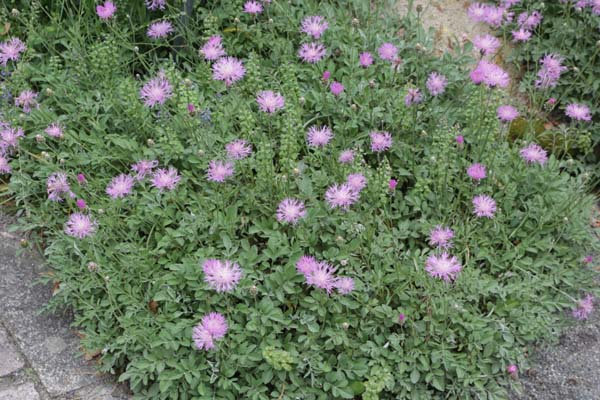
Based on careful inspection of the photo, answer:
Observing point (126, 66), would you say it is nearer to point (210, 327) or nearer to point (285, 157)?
point (285, 157)

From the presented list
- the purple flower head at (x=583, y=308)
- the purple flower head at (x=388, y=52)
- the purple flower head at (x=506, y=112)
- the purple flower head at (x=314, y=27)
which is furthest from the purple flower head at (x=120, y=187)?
the purple flower head at (x=583, y=308)

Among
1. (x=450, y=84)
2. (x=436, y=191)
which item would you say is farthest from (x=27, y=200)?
(x=450, y=84)

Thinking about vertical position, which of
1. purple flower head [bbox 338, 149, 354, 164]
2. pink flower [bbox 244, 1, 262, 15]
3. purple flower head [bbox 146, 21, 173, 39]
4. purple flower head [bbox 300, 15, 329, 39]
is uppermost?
pink flower [bbox 244, 1, 262, 15]

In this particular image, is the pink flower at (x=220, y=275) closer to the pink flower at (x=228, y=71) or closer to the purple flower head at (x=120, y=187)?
the purple flower head at (x=120, y=187)

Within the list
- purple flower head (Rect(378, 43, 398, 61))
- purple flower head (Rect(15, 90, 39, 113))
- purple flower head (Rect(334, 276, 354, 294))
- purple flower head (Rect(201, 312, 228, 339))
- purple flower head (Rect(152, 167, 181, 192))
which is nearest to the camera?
purple flower head (Rect(201, 312, 228, 339))

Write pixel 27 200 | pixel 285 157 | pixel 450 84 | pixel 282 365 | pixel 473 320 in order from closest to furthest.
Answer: pixel 282 365
pixel 473 320
pixel 285 157
pixel 27 200
pixel 450 84

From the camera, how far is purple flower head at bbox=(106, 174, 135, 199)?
3115mm

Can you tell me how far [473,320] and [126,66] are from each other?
222 cm

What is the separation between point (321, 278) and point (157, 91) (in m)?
1.21

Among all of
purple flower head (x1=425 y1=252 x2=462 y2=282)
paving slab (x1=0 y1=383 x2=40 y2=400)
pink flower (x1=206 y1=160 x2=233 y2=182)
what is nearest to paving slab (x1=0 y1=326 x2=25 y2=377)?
paving slab (x1=0 y1=383 x2=40 y2=400)

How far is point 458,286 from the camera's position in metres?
2.99

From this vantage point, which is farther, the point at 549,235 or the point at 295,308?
the point at 549,235

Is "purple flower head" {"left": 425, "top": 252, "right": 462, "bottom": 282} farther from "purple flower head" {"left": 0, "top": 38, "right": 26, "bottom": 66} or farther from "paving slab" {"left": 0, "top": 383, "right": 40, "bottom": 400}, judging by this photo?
"purple flower head" {"left": 0, "top": 38, "right": 26, "bottom": 66}

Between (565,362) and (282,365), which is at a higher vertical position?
(282,365)
